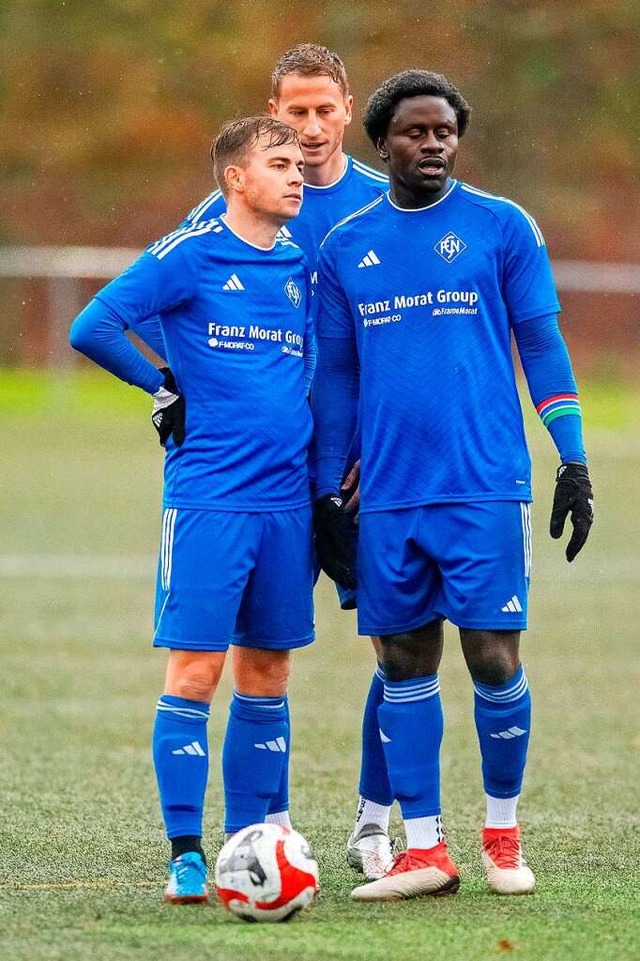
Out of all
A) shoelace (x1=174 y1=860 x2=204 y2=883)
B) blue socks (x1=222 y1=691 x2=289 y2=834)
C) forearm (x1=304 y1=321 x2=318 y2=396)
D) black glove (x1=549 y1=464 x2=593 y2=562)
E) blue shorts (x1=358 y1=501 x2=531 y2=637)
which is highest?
forearm (x1=304 y1=321 x2=318 y2=396)

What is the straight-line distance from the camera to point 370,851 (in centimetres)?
480

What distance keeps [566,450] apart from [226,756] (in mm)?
1162

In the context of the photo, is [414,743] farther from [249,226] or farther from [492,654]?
[249,226]

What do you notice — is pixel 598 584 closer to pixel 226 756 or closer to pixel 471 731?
pixel 471 731

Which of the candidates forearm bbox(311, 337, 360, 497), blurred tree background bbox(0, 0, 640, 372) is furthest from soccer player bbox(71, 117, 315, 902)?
blurred tree background bbox(0, 0, 640, 372)

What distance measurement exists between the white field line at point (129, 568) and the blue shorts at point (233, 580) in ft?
22.5

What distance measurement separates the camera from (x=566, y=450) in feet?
14.5

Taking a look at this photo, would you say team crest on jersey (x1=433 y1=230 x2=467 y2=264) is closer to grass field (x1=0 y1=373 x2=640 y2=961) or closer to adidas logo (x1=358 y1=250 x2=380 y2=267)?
adidas logo (x1=358 y1=250 x2=380 y2=267)

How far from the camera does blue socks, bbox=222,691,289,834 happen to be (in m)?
4.48

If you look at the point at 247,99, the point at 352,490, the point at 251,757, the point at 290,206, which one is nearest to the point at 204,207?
the point at 290,206

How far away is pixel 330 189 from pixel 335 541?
1.07 meters

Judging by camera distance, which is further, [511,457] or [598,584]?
[598,584]

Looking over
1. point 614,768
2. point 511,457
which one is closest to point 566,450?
point 511,457

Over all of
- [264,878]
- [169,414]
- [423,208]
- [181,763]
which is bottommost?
[264,878]
